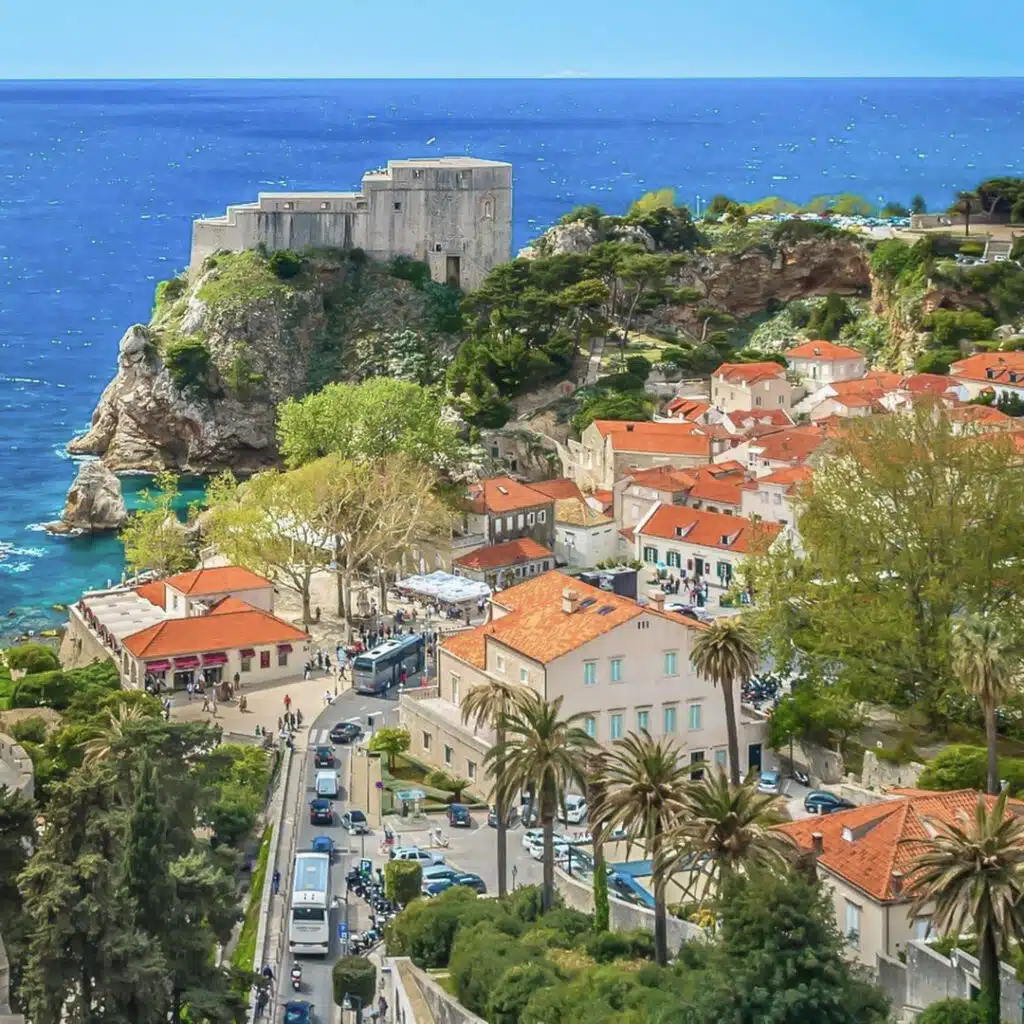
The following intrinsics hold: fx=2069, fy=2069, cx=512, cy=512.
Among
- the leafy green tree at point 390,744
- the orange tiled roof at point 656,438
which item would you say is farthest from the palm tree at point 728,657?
the orange tiled roof at point 656,438

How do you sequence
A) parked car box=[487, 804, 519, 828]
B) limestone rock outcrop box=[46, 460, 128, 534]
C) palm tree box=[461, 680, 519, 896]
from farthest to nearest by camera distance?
limestone rock outcrop box=[46, 460, 128, 534]
parked car box=[487, 804, 519, 828]
palm tree box=[461, 680, 519, 896]

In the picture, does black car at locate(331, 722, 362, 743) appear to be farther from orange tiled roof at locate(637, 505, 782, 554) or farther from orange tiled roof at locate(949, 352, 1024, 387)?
orange tiled roof at locate(949, 352, 1024, 387)

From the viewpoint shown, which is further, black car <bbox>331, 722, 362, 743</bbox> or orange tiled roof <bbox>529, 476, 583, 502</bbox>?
orange tiled roof <bbox>529, 476, 583, 502</bbox>

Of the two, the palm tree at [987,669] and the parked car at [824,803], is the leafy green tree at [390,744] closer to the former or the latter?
the parked car at [824,803]

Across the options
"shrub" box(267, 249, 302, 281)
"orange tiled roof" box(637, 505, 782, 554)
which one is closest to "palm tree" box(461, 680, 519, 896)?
"orange tiled roof" box(637, 505, 782, 554)

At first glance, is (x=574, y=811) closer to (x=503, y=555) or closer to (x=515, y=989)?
(x=515, y=989)

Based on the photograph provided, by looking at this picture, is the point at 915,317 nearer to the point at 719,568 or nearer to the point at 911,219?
the point at 911,219

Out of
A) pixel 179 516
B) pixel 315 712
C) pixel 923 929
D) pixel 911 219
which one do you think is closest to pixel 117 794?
pixel 923 929
